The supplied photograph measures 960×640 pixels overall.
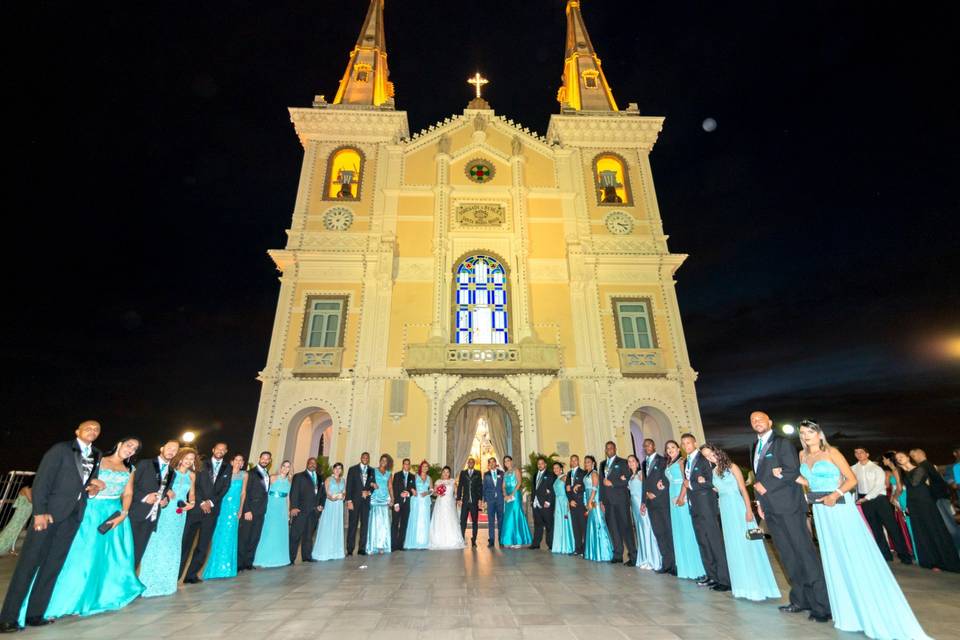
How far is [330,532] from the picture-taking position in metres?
8.67

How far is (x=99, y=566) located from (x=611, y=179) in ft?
65.1

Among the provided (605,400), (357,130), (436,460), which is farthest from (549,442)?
(357,130)

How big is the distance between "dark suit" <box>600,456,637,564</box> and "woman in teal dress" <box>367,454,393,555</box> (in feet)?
15.0

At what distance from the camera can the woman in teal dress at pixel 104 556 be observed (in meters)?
4.53

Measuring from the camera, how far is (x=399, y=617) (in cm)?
426

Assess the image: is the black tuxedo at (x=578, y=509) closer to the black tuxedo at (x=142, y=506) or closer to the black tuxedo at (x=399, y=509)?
the black tuxedo at (x=399, y=509)

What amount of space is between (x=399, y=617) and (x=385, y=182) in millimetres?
17203

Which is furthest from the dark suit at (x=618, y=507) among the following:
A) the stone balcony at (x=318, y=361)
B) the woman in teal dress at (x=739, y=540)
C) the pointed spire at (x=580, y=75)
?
the pointed spire at (x=580, y=75)

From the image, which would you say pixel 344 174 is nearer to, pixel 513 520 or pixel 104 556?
pixel 513 520

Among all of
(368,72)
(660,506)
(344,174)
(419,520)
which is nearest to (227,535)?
(419,520)

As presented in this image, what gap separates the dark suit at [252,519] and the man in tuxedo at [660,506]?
253 inches

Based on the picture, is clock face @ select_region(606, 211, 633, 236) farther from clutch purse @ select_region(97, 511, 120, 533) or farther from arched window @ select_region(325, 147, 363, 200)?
clutch purse @ select_region(97, 511, 120, 533)

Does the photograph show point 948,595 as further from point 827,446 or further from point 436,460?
point 436,460

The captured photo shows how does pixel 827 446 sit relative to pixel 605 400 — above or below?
below
